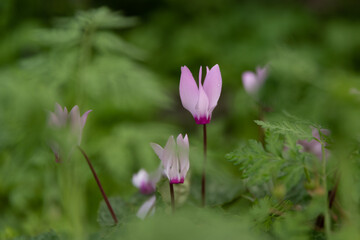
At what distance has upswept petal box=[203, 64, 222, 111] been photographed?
74cm

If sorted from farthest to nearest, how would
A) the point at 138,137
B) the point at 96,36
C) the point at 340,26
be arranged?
the point at 340,26
the point at 138,137
the point at 96,36

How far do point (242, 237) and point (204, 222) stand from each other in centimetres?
10

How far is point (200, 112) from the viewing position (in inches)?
30.0

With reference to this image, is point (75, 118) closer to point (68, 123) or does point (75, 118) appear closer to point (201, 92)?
point (68, 123)

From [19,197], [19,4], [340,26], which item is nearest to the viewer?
[19,197]

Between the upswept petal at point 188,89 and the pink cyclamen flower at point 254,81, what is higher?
the upswept petal at point 188,89

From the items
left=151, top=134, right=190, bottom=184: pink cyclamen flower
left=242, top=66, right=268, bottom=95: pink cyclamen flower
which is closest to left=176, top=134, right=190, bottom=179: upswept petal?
left=151, top=134, right=190, bottom=184: pink cyclamen flower

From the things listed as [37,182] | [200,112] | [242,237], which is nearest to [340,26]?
[37,182]

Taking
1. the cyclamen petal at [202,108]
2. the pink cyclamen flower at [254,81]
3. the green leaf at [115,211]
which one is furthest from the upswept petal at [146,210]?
the pink cyclamen flower at [254,81]

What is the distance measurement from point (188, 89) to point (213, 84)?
45mm

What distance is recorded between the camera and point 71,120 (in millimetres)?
714

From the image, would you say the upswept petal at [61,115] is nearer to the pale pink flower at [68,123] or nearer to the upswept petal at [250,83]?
the pale pink flower at [68,123]

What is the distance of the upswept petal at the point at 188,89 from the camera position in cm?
73

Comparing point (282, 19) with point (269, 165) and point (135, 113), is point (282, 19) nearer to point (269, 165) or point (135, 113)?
point (135, 113)
